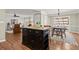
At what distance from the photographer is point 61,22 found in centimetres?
210

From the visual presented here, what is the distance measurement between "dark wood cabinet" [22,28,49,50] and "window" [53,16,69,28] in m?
0.24

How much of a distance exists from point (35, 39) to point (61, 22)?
0.63m

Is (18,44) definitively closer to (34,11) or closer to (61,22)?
(34,11)

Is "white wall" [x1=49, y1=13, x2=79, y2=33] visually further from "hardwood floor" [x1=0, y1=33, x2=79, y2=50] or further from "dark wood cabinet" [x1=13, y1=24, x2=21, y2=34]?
"dark wood cabinet" [x1=13, y1=24, x2=21, y2=34]

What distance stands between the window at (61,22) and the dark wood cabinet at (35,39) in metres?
0.24

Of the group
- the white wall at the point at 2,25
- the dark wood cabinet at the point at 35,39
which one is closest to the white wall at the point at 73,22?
the dark wood cabinet at the point at 35,39

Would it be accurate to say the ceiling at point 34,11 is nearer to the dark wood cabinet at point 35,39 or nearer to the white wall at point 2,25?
the white wall at point 2,25

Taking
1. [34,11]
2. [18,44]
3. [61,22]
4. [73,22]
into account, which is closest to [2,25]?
[18,44]

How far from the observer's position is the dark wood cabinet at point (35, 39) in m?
2.09
